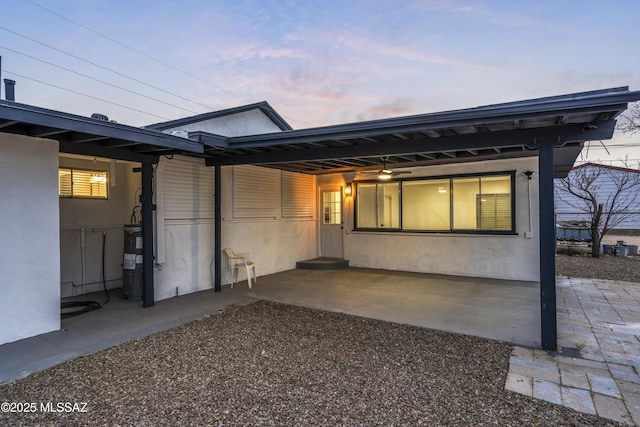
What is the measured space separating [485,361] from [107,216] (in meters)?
6.46

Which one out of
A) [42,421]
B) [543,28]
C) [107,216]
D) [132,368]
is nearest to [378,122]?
[132,368]

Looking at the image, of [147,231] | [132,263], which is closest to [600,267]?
[147,231]

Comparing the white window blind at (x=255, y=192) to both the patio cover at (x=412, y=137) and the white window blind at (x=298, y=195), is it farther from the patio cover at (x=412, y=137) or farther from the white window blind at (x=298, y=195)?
the patio cover at (x=412, y=137)

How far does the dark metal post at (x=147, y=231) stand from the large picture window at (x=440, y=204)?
5251mm

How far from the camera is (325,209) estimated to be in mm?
9703

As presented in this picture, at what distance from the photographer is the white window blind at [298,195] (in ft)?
28.2

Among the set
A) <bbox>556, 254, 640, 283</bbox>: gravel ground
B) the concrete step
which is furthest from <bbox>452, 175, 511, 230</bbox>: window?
the concrete step

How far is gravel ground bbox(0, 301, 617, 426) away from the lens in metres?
2.39

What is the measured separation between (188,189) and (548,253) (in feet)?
18.2

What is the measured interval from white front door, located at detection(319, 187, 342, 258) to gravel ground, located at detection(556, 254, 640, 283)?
5.24m

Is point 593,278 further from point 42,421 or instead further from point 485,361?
point 42,421

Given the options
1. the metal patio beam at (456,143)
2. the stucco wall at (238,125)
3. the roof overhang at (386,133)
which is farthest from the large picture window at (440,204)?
the metal patio beam at (456,143)

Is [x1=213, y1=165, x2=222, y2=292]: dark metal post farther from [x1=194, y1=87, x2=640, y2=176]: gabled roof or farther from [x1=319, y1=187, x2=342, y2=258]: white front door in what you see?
[x1=319, y1=187, x2=342, y2=258]: white front door

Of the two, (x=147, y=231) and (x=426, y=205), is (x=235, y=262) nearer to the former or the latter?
(x=147, y=231)
